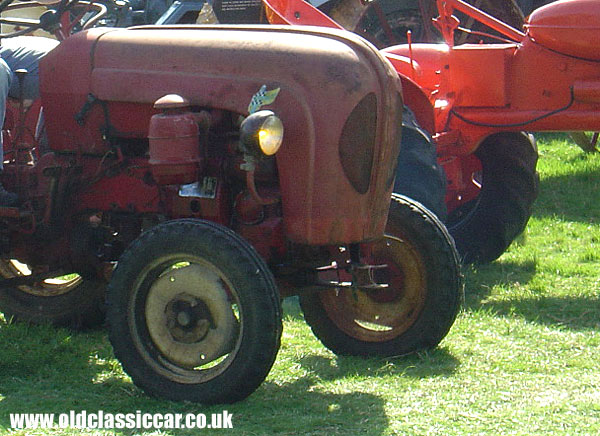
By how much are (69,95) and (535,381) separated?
6.83ft

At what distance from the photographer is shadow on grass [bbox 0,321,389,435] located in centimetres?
386

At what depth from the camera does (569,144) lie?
390 inches

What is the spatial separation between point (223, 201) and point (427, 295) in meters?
0.91

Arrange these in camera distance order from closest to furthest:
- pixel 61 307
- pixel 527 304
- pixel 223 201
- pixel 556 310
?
pixel 223 201
pixel 61 307
pixel 556 310
pixel 527 304

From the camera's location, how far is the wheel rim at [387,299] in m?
4.65

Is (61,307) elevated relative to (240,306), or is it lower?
lower

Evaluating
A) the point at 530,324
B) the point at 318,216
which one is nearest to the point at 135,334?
the point at 318,216

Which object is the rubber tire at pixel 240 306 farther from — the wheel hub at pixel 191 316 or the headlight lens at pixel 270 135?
the headlight lens at pixel 270 135

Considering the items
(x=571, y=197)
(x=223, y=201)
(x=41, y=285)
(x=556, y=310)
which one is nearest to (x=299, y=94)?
(x=223, y=201)

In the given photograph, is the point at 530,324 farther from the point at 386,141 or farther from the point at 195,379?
the point at 195,379

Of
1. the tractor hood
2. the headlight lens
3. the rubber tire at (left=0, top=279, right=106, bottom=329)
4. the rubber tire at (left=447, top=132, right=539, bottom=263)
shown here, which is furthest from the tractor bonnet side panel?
the rubber tire at (left=447, top=132, right=539, bottom=263)

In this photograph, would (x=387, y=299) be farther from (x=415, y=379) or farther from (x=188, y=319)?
(x=188, y=319)

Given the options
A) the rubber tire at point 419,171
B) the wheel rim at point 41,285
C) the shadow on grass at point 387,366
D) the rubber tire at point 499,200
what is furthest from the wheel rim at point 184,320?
the rubber tire at point 499,200

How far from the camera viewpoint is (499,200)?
6867 millimetres
